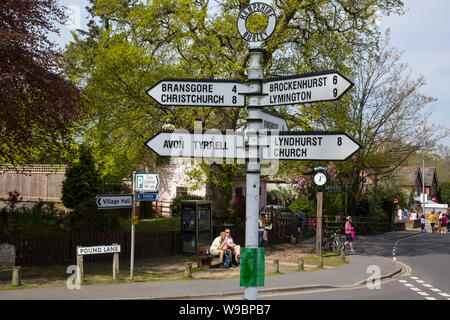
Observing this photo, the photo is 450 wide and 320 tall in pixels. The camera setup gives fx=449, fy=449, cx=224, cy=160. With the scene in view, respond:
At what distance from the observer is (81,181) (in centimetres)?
2545

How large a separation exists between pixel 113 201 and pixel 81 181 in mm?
12851

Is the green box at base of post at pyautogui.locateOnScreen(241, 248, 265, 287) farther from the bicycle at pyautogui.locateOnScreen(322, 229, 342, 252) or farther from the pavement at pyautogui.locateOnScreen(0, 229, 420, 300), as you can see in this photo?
the bicycle at pyautogui.locateOnScreen(322, 229, 342, 252)

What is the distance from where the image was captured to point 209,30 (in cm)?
1959

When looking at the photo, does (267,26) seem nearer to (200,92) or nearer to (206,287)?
(200,92)

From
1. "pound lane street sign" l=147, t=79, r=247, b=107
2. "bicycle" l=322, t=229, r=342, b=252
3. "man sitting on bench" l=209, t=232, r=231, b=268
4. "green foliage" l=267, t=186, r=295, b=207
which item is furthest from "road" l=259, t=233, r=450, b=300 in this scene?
"green foliage" l=267, t=186, r=295, b=207

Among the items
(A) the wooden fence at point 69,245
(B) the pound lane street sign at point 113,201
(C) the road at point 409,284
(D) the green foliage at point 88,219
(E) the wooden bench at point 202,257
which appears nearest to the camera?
(C) the road at point 409,284

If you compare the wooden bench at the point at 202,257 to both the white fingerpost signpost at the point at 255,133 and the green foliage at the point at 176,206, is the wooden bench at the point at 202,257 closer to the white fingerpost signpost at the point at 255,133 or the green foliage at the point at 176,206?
the white fingerpost signpost at the point at 255,133

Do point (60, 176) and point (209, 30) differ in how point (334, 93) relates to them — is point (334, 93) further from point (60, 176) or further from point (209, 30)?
point (60, 176)

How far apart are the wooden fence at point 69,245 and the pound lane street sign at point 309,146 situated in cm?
1289

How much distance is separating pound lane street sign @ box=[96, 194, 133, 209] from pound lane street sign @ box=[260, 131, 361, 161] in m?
9.44

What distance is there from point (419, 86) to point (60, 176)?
2515 centimetres

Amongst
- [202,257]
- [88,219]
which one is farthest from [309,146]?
[88,219]

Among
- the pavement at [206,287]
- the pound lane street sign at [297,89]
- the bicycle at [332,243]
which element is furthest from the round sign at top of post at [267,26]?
the bicycle at [332,243]

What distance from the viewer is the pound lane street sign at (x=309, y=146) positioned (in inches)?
173
